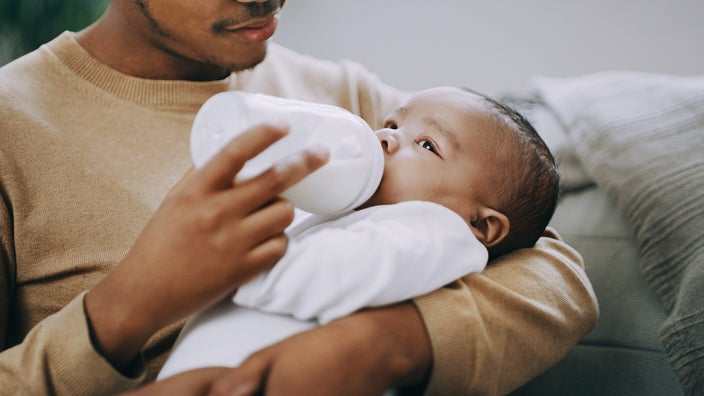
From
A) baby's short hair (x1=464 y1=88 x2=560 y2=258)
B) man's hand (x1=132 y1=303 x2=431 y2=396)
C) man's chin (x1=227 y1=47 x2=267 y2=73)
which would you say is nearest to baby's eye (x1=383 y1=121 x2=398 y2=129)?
baby's short hair (x1=464 y1=88 x2=560 y2=258)

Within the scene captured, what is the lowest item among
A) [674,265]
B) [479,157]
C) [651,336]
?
[651,336]

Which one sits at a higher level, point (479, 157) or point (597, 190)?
point (479, 157)

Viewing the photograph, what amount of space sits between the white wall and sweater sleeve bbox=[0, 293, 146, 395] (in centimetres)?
190

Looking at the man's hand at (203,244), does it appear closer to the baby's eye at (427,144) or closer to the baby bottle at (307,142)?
the baby bottle at (307,142)

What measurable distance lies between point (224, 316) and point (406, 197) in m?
0.30

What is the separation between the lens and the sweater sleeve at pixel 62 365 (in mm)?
A: 679

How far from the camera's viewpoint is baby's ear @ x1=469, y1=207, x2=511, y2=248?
86cm

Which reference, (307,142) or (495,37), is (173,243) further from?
(495,37)

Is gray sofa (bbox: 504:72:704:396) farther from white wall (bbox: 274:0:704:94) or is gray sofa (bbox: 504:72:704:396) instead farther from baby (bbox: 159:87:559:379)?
white wall (bbox: 274:0:704:94)

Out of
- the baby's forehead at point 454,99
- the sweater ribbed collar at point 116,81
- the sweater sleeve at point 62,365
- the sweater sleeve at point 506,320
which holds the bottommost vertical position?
the sweater sleeve at point 62,365

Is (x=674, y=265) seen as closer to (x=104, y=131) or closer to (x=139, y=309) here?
(x=139, y=309)

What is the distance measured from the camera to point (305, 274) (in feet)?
2.12

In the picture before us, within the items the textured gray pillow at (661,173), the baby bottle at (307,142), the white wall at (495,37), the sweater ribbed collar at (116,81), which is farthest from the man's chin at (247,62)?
the white wall at (495,37)

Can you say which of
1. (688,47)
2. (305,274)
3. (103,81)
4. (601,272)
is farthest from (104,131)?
(688,47)
